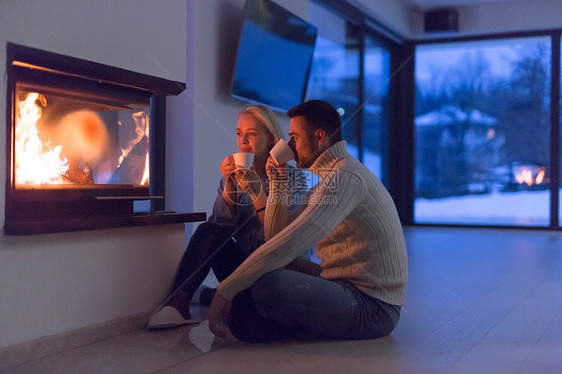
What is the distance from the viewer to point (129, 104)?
2.24 metres

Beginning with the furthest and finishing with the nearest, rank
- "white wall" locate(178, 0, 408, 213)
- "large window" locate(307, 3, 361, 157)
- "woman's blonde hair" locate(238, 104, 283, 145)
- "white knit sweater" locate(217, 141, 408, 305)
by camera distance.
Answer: "large window" locate(307, 3, 361, 157)
"white wall" locate(178, 0, 408, 213)
"woman's blonde hair" locate(238, 104, 283, 145)
"white knit sweater" locate(217, 141, 408, 305)

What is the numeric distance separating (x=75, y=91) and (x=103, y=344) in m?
0.88

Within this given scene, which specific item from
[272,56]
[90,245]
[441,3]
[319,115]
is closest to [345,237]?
[319,115]

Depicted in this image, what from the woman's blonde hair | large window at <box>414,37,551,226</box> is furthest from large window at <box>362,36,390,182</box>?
the woman's blonde hair

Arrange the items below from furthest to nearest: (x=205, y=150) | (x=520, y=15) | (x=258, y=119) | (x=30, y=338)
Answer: (x=520, y=15), (x=205, y=150), (x=258, y=119), (x=30, y=338)

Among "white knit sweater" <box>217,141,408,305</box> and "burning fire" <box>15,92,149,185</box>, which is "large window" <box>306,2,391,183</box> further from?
"white knit sweater" <box>217,141,408,305</box>

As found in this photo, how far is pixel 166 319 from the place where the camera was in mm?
2135

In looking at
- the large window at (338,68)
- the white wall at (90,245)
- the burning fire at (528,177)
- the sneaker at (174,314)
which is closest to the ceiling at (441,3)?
the large window at (338,68)

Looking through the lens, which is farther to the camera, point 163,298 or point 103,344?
point 163,298

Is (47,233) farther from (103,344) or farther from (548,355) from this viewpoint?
(548,355)

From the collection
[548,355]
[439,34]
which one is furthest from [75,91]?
[439,34]

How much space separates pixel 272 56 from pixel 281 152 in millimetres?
2122

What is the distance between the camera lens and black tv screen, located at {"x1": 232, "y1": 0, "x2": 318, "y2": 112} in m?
3.61

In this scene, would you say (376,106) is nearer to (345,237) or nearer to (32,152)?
(345,237)
